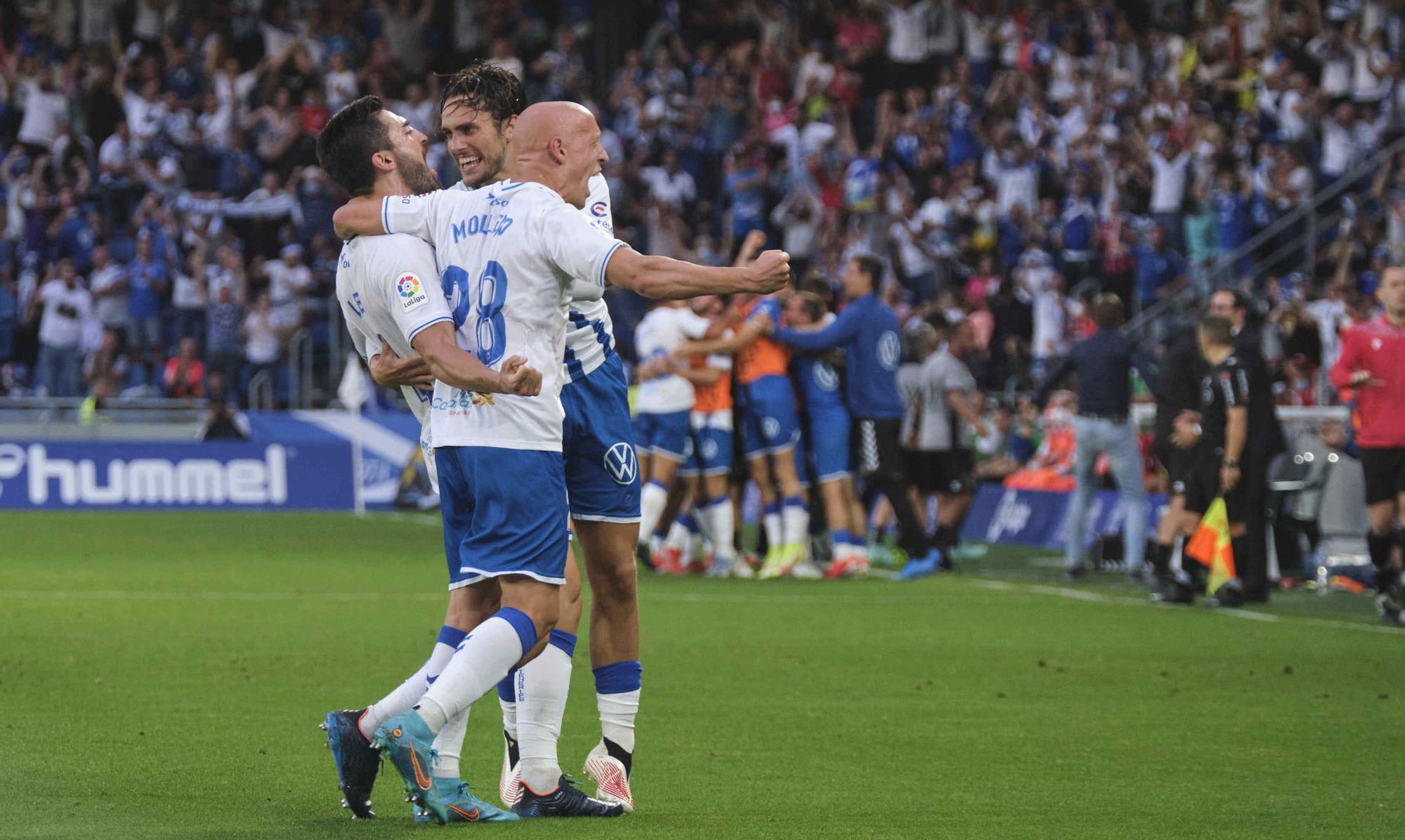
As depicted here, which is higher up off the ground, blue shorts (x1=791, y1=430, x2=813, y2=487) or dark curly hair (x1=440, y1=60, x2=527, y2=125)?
dark curly hair (x1=440, y1=60, x2=527, y2=125)

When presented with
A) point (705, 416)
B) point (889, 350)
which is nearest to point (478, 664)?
point (705, 416)

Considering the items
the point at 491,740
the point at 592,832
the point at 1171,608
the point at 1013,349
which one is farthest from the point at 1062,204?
the point at 592,832

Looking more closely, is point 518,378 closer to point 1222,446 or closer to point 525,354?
point 525,354

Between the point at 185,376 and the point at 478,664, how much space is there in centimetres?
2245

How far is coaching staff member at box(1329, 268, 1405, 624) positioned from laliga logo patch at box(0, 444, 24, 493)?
17575 mm

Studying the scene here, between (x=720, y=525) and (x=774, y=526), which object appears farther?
(x=774, y=526)

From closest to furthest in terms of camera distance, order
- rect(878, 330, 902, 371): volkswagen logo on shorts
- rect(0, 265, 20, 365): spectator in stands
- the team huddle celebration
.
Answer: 1. the team huddle celebration
2. rect(878, 330, 902, 371): volkswagen logo on shorts
3. rect(0, 265, 20, 365): spectator in stands

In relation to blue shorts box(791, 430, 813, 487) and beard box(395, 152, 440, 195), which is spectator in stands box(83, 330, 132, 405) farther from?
beard box(395, 152, 440, 195)

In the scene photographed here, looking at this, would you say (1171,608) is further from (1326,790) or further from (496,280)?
(496,280)

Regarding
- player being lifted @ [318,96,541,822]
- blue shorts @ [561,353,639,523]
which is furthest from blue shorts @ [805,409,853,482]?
blue shorts @ [561,353,639,523]

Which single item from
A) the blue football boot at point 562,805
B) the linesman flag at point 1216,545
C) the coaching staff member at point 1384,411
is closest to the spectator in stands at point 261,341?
the linesman flag at point 1216,545

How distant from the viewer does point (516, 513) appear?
579cm

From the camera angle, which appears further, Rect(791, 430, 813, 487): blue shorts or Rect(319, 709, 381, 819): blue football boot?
Rect(791, 430, 813, 487): blue shorts

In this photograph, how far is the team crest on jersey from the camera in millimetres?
5930
